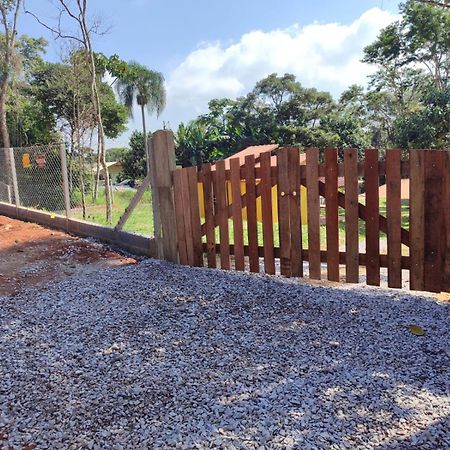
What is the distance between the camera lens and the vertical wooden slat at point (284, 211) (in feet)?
15.5

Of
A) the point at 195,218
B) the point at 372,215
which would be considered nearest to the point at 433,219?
the point at 372,215

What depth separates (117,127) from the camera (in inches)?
936

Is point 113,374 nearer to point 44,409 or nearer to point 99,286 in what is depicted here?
point 44,409

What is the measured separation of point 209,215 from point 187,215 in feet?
1.13

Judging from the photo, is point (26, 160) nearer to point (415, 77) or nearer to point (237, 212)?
point (237, 212)

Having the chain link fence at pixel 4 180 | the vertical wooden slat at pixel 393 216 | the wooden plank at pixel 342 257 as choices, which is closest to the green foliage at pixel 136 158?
the chain link fence at pixel 4 180

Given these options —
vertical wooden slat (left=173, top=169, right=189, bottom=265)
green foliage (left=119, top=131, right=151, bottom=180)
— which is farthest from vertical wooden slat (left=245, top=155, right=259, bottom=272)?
green foliage (left=119, top=131, right=151, bottom=180)

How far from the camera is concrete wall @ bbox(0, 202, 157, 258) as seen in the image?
6.42 metres

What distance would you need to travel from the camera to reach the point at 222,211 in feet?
17.4

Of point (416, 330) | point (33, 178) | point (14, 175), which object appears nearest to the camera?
point (416, 330)

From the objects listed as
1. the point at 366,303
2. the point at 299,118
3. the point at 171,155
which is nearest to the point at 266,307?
the point at 366,303

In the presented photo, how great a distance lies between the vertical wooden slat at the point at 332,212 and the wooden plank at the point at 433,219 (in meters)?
0.86

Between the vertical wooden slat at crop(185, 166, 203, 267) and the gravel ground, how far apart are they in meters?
0.82

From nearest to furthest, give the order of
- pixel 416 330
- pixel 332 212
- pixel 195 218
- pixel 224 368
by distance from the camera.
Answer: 1. pixel 224 368
2. pixel 416 330
3. pixel 332 212
4. pixel 195 218
